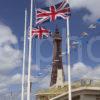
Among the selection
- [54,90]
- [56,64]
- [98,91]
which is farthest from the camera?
[56,64]

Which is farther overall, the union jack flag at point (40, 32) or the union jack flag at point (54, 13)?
the union jack flag at point (40, 32)

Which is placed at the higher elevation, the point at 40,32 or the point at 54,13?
the point at 54,13

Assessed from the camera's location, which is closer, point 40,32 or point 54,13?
point 54,13

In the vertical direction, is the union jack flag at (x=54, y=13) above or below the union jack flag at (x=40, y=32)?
above

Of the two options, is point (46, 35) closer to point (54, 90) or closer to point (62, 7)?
point (62, 7)

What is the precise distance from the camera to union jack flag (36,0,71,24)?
3828cm

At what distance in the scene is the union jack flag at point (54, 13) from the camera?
38281mm

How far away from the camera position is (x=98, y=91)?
136 ft

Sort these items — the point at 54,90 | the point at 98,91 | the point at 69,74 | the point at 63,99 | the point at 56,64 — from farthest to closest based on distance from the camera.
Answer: the point at 56,64, the point at 54,90, the point at 63,99, the point at 98,91, the point at 69,74

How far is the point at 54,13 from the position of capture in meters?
38.7

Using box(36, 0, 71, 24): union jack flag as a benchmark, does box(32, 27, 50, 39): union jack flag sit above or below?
below

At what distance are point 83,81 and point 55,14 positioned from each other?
9.37 m

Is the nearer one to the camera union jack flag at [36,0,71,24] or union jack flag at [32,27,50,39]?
union jack flag at [36,0,71,24]

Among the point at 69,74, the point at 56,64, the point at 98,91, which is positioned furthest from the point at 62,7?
the point at 56,64
